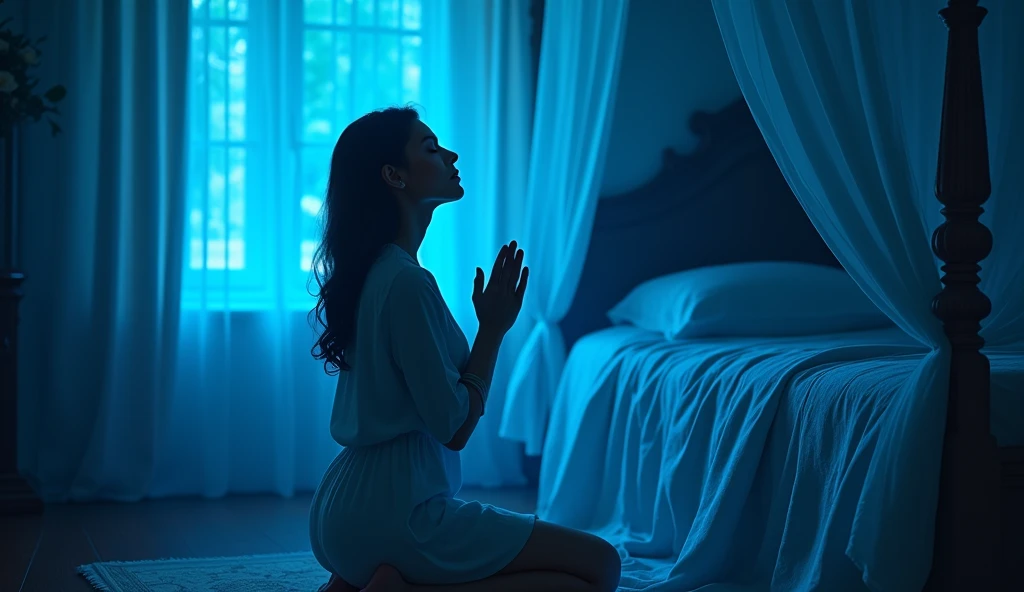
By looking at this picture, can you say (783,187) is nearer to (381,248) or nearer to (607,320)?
(607,320)

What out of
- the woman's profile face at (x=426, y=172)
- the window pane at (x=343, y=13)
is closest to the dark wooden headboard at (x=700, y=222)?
the window pane at (x=343, y=13)

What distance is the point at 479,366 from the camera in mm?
1932

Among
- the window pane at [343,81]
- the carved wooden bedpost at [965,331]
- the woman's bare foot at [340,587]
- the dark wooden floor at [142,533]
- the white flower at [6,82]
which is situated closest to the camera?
the carved wooden bedpost at [965,331]

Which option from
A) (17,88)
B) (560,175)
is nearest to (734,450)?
(560,175)

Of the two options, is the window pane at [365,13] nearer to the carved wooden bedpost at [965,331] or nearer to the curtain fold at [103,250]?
the curtain fold at [103,250]

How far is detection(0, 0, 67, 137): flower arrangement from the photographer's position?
11.3ft

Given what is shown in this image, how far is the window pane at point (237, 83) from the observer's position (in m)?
4.03

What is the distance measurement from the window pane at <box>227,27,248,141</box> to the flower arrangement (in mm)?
618

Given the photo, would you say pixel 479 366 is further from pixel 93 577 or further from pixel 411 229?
pixel 93 577

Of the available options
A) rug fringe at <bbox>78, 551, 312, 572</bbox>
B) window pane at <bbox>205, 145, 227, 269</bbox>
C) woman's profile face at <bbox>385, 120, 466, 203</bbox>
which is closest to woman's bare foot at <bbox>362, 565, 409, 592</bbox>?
woman's profile face at <bbox>385, 120, 466, 203</bbox>

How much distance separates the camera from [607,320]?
401cm

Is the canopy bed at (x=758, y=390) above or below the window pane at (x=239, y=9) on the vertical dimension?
below

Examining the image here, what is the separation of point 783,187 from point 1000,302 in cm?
163

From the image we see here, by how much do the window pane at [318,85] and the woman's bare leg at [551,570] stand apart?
2540mm
